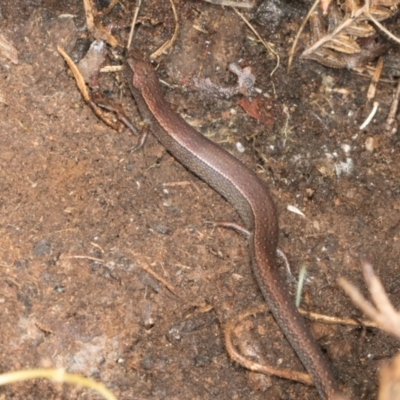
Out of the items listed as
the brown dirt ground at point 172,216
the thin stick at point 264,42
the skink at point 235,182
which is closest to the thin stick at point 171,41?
the brown dirt ground at point 172,216

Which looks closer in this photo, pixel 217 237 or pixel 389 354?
pixel 389 354

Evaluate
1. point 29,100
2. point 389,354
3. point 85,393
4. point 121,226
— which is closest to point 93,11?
point 29,100

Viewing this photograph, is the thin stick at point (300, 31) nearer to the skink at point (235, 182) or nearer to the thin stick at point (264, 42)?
the thin stick at point (264, 42)

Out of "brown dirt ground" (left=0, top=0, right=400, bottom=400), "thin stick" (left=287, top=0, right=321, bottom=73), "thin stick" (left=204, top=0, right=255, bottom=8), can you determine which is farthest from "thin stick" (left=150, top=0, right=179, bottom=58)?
"thin stick" (left=287, top=0, right=321, bottom=73)

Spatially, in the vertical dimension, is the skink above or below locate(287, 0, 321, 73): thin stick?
below

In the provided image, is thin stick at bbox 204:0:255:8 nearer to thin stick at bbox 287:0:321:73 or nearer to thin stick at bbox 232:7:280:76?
thin stick at bbox 232:7:280:76

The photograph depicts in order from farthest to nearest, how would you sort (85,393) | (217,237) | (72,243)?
(217,237), (72,243), (85,393)

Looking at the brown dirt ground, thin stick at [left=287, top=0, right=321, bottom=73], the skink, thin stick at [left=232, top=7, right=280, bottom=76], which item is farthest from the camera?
thin stick at [left=232, top=7, right=280, bottom=76]

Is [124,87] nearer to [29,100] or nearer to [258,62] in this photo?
[29,100]
